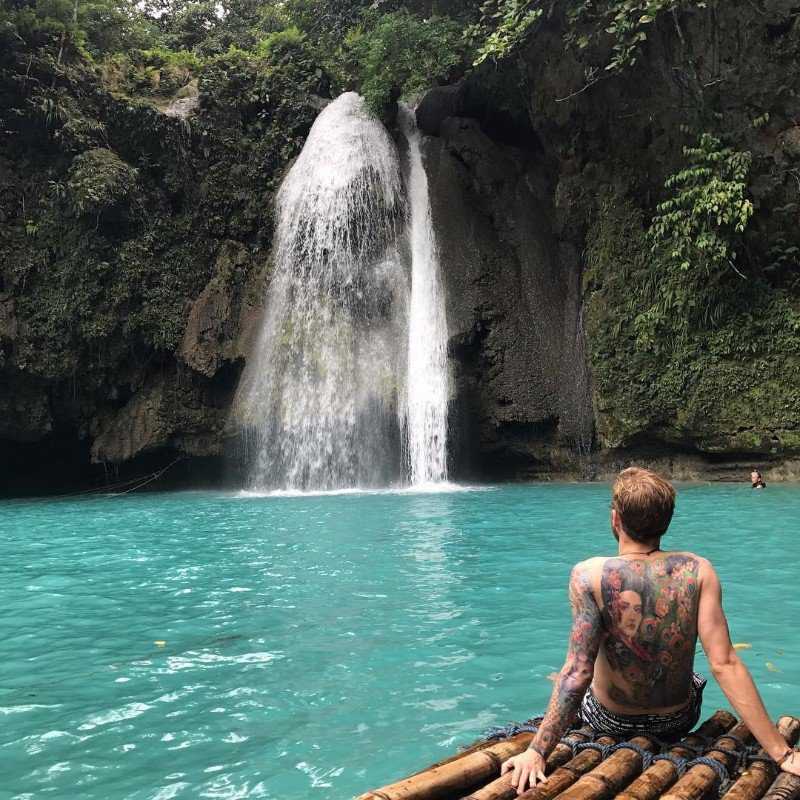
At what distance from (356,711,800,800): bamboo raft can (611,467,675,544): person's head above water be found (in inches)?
27.5

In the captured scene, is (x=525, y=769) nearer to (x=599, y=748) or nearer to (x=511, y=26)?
(x=599, y=748)

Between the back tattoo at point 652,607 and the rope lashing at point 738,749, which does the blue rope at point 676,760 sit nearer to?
the rope lashing at point 738,749

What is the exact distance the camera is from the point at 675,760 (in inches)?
99.0

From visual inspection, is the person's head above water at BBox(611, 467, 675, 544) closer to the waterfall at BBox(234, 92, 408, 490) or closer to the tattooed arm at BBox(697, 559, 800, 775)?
the tattooed arm at BBox(697, 559, 800, 775)

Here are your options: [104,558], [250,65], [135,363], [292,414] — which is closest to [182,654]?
[104,558]

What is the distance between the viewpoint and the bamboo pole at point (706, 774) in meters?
2.28

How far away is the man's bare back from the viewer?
2.62 metres

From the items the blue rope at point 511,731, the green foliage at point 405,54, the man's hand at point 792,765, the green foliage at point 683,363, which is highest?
the green foliage at point 405,54

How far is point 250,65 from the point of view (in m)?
20.1

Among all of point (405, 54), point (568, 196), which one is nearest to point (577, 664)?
point (568, 196)

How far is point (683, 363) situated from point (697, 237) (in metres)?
2.37

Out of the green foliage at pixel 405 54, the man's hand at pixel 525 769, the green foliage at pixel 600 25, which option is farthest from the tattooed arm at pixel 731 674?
the green foliage at pixel 405 54

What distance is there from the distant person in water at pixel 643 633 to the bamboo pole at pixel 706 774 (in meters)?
0.14

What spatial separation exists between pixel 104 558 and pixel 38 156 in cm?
1398
